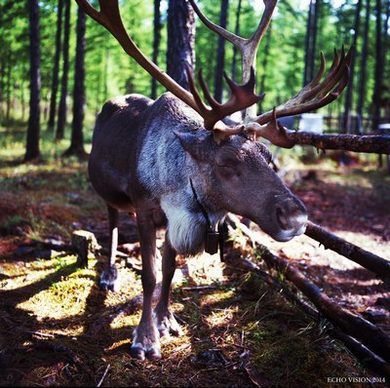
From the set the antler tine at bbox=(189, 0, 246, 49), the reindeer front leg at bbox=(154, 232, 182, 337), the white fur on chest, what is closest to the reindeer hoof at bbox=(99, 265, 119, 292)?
the reindeer front leg at bbox=(154, 232, 182, 337)

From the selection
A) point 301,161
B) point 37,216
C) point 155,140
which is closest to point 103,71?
point 301,161

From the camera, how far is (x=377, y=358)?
10.6 feet

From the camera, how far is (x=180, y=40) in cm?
611

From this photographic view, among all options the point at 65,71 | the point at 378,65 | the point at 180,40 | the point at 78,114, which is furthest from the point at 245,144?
the point at 378,65

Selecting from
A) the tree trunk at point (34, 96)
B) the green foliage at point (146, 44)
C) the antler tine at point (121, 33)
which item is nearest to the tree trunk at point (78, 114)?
the tree trunk at point (34, 96)

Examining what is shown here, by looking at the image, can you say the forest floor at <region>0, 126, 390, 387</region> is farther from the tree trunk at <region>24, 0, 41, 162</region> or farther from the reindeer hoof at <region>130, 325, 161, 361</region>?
the tree trunk at <region>24, 0, 41, 162</region>

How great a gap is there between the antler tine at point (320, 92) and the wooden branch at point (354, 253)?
4.99 ft

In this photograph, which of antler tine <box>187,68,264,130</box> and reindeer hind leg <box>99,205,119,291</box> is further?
reindeer hind leg <box>99,205,119,291</box>

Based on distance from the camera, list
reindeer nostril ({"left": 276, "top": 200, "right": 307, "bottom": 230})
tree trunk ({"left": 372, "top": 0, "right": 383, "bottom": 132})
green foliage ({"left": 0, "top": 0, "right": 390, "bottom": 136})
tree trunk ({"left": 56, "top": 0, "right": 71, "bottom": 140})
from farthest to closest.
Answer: green foliage ({"left": 0, "top": 0, "right": 390, "bottom": 136}) < tree trunk ({"left": 372, "top": 0, "right": 383, "bottom": 132}) < tree trunk ({"left": 56, "top": 0, "right": 71, "bottom": 140}) < reindeer nostril ({"left": 276, "top": 200, "right": 307, "bottom": 230})

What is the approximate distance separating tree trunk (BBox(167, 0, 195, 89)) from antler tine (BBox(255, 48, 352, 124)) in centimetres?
273

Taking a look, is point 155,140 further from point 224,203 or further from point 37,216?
point 37,216

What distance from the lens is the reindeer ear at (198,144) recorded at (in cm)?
329

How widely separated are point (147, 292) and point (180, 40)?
12.6 feet

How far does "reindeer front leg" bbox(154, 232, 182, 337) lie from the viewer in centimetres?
383
